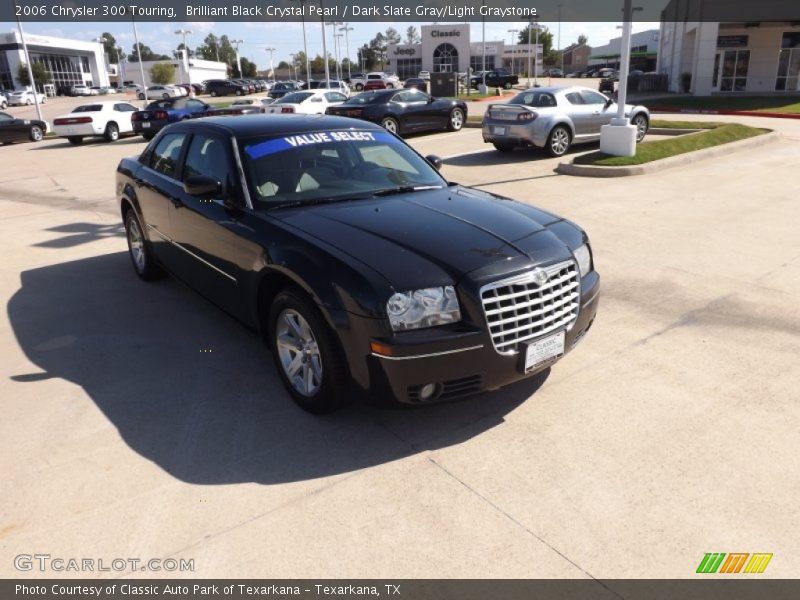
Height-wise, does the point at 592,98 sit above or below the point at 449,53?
below

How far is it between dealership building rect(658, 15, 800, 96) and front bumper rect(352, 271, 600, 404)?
3675cm

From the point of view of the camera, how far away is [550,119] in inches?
547

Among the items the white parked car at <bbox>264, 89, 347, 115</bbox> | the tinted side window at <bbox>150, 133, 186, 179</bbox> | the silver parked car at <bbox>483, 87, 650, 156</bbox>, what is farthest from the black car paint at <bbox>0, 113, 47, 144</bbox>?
the tinted side window at <bbox>150, 133, 186, 179</bbox>

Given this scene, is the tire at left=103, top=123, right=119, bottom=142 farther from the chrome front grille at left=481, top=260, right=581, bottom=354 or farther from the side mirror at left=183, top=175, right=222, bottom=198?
the chrome front grille at left=481, top=260, right=581, bottom=354

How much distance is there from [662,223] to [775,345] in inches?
155

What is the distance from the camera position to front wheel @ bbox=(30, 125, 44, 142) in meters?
25.4

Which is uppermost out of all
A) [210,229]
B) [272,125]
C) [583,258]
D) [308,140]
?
[272,125]

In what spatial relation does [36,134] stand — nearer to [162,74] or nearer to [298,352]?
[298,352]

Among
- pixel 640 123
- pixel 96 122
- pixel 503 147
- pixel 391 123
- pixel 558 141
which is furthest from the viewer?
pixel 96 122

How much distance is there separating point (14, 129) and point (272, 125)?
24678 mm

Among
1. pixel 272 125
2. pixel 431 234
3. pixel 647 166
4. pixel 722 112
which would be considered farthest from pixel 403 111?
pixel 431 234

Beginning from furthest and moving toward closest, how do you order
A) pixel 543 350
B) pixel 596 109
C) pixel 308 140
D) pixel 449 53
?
1. pixel 449 53
2. pixel 596 109
3. pixel 308 140
4. pixel 543 350

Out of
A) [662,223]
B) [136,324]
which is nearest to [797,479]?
[136,324]

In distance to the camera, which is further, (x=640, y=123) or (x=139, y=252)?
(x=640, y=123)
